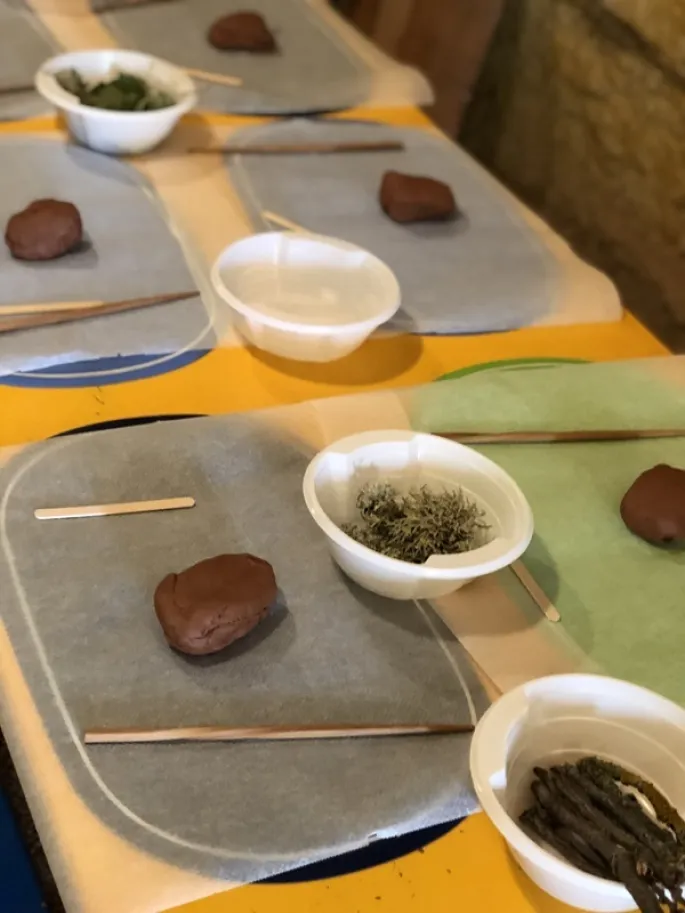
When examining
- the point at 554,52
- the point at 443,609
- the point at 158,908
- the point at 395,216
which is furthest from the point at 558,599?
the point at 554,52

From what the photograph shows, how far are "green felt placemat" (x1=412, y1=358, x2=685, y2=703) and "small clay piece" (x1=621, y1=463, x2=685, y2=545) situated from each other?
0.04 feet

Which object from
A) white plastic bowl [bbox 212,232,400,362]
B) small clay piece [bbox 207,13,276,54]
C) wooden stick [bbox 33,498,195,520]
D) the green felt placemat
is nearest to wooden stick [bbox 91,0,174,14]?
small clay piece [bbox 207,13,276,54]

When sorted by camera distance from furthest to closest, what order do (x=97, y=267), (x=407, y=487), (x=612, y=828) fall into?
(x=97, y=267) < (x=407, y=487) < (x=612, y=828)

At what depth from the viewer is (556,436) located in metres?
0.85

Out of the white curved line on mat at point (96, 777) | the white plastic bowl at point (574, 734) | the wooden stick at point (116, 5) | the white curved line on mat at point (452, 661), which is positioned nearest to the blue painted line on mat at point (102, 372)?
the white curved line on mat at point (96, 777)

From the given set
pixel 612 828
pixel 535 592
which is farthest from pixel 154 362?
pixel 612 828

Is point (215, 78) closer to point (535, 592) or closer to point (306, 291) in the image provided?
point (306, 291)

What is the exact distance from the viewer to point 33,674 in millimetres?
604

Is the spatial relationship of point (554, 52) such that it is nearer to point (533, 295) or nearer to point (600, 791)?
point (533, 295)

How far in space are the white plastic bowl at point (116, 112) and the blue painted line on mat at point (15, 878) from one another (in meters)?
0.76

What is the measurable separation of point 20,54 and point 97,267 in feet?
1.71

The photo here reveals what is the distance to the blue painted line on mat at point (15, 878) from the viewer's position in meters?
0.66

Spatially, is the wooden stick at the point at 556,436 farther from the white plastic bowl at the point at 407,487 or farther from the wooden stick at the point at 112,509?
the wooden stick at the point at 112,509

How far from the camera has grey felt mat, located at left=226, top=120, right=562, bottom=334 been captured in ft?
3.37
